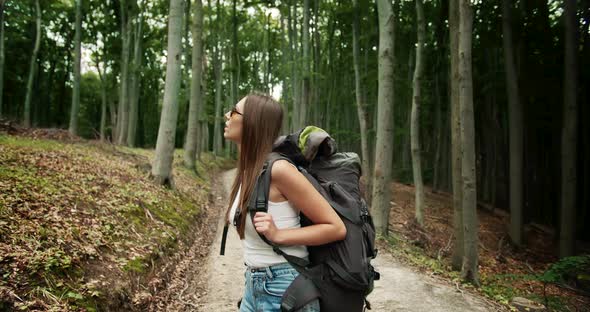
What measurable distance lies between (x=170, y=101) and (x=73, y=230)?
634 cm

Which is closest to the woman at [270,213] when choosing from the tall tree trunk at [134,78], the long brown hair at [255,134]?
the long brown hair at [255,134]

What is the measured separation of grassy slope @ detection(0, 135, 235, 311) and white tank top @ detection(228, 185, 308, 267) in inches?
94.8

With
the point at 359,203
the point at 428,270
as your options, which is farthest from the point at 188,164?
the point at 359,203

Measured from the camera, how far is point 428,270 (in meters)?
7.61

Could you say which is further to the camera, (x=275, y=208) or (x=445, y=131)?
(x=445, y=131)

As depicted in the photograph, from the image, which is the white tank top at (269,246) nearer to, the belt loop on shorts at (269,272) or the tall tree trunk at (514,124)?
the belt loop on shorts at (269,272)

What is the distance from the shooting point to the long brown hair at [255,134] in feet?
6.13

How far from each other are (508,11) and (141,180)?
13.8 meters

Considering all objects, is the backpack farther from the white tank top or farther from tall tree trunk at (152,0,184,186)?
tall tree trunk at (152,0,184,186)

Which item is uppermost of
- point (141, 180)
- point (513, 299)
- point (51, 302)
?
point (141, 180)

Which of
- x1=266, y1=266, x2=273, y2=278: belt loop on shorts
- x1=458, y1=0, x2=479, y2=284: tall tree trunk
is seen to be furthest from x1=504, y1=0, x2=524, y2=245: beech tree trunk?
x1=266, y1=266, x2=273, y2=278: belt loop on shorts

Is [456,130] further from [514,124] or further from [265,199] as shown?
[514,124]

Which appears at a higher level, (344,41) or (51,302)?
(344,41)

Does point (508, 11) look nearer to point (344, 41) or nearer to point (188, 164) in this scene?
point (344, 41)
